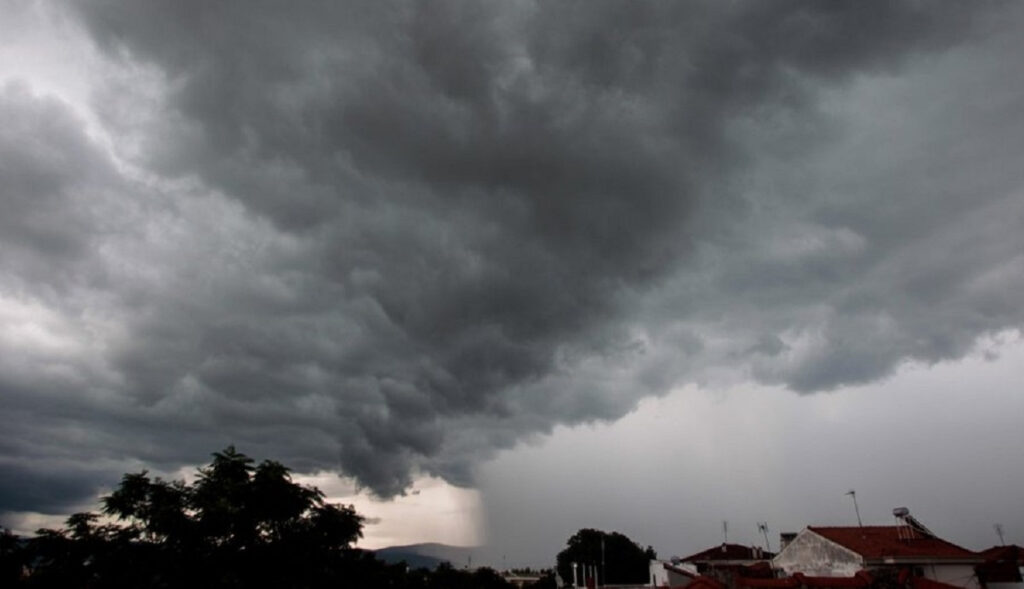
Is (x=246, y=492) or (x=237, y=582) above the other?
(x=246, y=492)

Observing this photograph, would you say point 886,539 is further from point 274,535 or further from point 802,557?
point 274,535

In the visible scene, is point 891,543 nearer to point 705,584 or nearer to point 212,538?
point 705,584

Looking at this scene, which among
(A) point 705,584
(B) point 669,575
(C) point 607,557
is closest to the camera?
(A) point 705,584

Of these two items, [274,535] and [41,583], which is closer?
[41,583]

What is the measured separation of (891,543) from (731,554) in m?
55.2

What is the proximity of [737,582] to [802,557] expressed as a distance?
2911 centimetres

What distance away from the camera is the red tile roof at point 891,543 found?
56656 millimetres

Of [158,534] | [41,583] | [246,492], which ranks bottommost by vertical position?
[41,583]

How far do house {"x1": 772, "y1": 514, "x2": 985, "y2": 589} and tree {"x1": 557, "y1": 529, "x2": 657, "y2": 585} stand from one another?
7258cm

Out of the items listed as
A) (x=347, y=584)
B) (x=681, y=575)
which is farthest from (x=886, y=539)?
(x=347, y=584)

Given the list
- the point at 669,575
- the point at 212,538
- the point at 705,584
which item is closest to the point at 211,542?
the point at 212,538

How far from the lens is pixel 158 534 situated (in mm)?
40312

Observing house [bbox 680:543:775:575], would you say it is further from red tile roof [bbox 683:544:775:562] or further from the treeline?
the treeline

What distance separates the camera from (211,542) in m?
41.3
